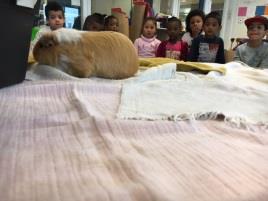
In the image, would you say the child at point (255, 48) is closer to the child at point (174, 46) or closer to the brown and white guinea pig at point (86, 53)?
the child at point (174, 46)

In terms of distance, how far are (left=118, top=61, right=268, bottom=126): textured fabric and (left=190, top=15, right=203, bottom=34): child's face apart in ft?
4.38

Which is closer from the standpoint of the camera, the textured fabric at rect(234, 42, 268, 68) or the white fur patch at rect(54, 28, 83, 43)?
the white fur patch at rect(54, 28, 83, 43)

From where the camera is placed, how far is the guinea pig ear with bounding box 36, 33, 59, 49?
0.83 m

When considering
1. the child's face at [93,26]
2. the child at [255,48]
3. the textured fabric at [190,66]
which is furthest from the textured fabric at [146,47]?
the textured fabric at [190,66]

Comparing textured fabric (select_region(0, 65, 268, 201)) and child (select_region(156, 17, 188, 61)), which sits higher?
child (select_region(156, 17, 188, 61))

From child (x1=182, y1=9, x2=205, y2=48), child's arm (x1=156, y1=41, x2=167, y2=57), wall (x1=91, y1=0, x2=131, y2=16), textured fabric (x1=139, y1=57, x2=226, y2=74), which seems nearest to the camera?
textured fabric (x1=139, y1=57, x2=226, y2=74)

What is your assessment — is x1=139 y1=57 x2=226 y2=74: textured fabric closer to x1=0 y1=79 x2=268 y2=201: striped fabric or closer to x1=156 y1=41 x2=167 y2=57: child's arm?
x1=0 y1=79 x2=268 y2=201: striped fabric

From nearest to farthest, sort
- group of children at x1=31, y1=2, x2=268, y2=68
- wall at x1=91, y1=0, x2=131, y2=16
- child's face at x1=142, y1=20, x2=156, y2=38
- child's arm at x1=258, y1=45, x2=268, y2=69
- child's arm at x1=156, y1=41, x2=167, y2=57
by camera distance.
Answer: child's arm at x1=258, y1=45, x2=268, y2=69
group of children at x1=31, y1=2, x2=268, y2=68
child's arm at x1=156, y1=41, x2=167, y2=57
child's face at x1=142, y1=20, x2=156, y2=38
wall at x1=91, y1=0, x2=131, y2=16

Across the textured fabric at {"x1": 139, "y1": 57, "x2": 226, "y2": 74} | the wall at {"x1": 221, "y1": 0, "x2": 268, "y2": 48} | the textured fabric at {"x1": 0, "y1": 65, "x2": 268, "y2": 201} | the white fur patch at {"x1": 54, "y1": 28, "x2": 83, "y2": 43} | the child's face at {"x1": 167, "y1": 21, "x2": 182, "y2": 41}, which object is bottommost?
the textured fabric at {"x1": 0, "y1": 65, "x2": 268, "y2": 201}

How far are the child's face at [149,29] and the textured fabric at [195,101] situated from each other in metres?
1.43

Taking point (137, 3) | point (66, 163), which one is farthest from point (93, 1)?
point (66, 163)

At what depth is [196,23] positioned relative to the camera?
2.10 meters

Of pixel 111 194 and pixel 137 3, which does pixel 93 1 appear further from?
pixel 111 194

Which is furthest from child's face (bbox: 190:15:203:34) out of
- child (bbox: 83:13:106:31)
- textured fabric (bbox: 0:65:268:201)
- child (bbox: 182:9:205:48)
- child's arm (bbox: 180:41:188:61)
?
textured fabric (bbox: 0:65:268:201)
